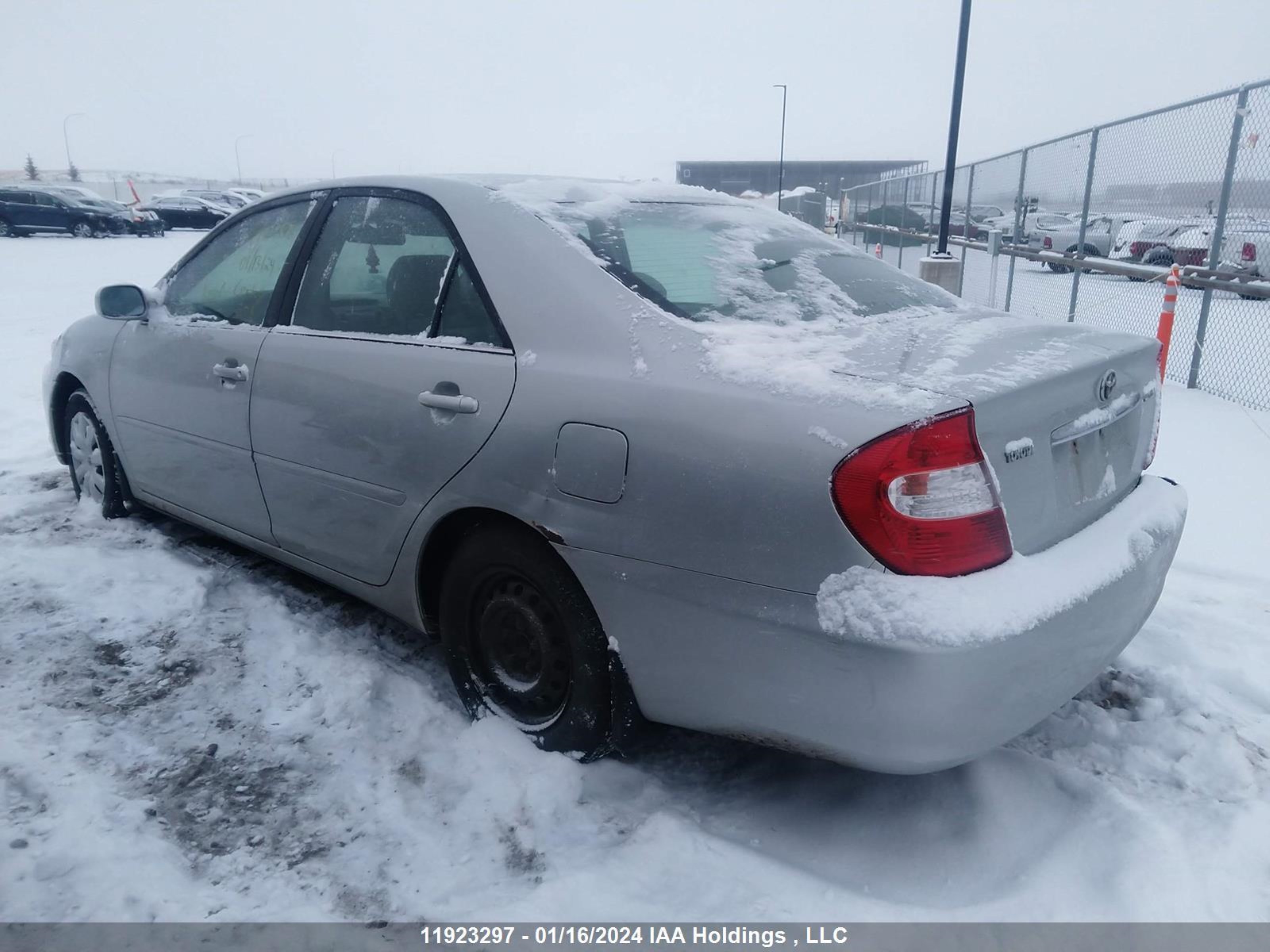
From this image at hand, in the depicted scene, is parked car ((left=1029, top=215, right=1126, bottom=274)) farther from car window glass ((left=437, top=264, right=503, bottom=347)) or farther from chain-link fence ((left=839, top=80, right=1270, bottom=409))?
car window glass ((left=437, top=264, right=503, bottom=347))

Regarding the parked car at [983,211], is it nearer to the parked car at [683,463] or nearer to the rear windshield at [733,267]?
the rear windshield at [733,267]

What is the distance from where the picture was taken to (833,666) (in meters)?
1.91

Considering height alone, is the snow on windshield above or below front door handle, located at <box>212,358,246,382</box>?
above

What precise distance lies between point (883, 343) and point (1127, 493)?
912 mm

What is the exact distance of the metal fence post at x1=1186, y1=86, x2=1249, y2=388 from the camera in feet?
22.9

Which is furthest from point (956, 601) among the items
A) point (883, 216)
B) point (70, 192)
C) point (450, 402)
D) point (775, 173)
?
point (775, 173)

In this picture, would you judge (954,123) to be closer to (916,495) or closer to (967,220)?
(967,220)

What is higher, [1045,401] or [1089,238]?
[1089,238]

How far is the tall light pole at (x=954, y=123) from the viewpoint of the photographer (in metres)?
12.3

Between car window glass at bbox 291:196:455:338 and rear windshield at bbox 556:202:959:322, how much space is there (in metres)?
0.44

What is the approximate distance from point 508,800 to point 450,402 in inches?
42.3

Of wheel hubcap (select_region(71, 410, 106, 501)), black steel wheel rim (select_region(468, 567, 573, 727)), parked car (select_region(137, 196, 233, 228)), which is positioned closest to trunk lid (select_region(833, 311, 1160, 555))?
black steel wheel rim (select_region(468, 567, 573, 727))

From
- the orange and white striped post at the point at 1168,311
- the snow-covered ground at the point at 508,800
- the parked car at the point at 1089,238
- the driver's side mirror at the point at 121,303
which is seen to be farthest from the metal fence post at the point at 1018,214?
the driver's side mirror at the point at 121,303

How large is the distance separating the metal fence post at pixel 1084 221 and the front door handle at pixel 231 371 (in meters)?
8.09
